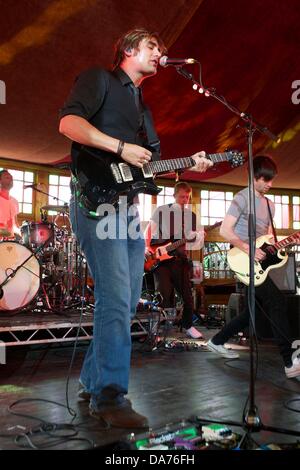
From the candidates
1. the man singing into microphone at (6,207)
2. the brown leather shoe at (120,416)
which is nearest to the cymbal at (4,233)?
the man singing into microphone at (6,207)

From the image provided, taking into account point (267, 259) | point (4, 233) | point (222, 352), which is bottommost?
point (222, 352)

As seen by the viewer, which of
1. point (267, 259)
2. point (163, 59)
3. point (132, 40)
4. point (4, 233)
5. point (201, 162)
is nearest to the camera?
point (132, 40)

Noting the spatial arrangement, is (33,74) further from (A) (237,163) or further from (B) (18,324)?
(A) (237,163)

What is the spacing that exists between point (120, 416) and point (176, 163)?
1.54 meters

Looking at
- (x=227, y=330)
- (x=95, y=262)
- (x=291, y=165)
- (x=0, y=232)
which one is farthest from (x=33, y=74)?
(x=291, y=165)

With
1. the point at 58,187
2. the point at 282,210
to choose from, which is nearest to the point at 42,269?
the point at 58,187

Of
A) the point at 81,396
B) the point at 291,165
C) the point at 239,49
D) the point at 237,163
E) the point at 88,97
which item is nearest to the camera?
the point at 88,97

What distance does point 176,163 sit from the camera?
266 cm

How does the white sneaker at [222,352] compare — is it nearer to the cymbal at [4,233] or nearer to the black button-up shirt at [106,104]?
the black button-up shirt at [106,104]

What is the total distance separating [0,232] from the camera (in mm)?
5270

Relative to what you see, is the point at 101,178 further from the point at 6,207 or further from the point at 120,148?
the point at 6,207

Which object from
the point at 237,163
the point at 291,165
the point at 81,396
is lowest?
the point at 81,396

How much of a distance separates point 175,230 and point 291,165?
25.5 ft

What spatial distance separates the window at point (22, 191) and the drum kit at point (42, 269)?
443 cm
